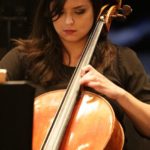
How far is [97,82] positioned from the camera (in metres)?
1.09

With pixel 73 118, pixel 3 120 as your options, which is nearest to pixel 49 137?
pixel 73 118

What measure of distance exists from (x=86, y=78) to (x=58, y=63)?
1.07ft

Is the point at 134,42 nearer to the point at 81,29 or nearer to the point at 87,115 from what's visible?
the point at 81,29

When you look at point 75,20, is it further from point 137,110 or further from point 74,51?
point 137,110

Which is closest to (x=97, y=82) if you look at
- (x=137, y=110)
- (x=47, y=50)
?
(x=137, y=110)

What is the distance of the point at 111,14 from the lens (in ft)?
4.30

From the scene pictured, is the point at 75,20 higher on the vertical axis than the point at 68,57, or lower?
higher

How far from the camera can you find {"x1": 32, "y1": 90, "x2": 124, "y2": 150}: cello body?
3.32 ft

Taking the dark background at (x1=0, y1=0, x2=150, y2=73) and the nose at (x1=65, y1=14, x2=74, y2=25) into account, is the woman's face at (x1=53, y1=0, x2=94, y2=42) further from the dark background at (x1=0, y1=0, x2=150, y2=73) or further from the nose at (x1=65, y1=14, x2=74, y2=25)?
the dark background at (x1=0, y1=0, x2=150, y2=73)

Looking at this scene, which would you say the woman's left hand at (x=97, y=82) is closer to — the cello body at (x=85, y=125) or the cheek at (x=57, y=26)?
the cello body at (x=85, y=125)

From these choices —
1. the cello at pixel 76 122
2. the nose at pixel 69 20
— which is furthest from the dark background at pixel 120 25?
the cello at pixel 76 122

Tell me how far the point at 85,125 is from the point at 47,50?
0.46 metres

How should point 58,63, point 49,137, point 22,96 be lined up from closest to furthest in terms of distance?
point 22,96 → point 49,137 → point 58,63

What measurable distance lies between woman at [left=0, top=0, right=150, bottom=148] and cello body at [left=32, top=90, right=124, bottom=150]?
0.14 meters
